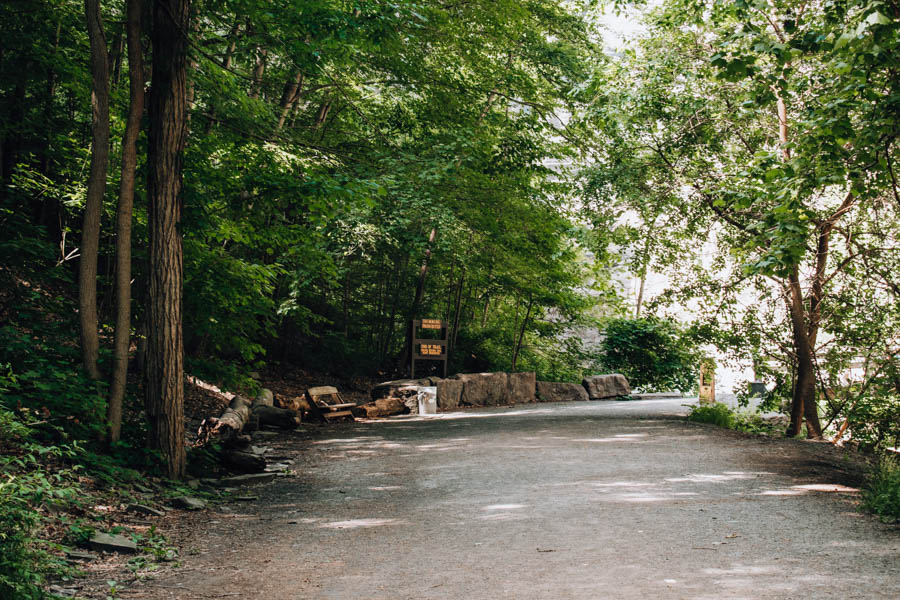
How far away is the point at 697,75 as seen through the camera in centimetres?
1013

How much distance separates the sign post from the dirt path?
7.11 m

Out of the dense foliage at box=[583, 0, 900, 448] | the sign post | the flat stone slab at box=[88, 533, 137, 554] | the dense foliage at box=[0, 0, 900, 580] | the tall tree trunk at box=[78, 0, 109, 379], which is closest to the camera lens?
the flat stone slab at box=[88, 533, 137, 554]

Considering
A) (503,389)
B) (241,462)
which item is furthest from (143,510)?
(503,389)

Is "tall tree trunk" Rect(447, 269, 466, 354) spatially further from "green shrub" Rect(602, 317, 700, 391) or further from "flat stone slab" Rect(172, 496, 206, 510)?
"flat stone slab" Rect(172, 496, 206, 510)

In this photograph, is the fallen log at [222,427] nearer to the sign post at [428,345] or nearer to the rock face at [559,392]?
the sign post at [428,345]

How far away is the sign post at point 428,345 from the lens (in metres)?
16.1

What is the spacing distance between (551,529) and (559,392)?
13.7 meters

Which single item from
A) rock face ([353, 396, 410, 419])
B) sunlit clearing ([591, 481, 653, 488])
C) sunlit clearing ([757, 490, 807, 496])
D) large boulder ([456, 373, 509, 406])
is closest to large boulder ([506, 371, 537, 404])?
large boulder ([456, 373, 509, 406])

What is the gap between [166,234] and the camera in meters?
6.57

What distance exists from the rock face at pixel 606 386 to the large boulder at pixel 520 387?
2.25m

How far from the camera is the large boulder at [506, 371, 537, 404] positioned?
16781 millimetres

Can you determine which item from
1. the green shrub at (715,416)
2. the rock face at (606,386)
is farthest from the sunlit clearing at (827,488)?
the rock face at (606,386)

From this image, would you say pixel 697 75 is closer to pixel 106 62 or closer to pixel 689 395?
pixel 106 62

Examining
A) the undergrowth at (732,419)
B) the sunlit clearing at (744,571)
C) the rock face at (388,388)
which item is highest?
the rock face at (388,388)
